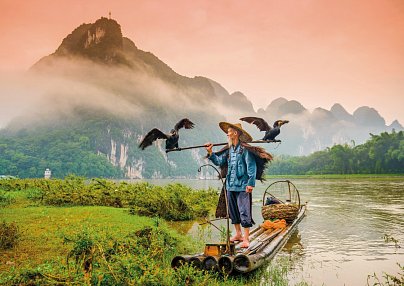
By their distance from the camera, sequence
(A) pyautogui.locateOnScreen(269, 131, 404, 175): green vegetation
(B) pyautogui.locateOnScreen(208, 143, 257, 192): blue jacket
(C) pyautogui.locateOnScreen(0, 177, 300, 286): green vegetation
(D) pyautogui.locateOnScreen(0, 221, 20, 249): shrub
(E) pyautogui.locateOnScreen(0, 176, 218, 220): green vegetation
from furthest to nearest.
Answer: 1. (A) pyautogui.locateOnScreen(269, 131, 404, 175): green vegetation
2. (E) pyautogui.locateOnScreen(0, 176, 218, 220): green vegetation
3. (D) pyautogui.locateOnScreen(0, 221, 20, 249): shrub
4. (B) pyautogui.locateOnScreen(208, 143, 257, 192): blue jacket
5. (C) pyautogui.locateOnScreen(0, 177, 300, 286): green vegetation

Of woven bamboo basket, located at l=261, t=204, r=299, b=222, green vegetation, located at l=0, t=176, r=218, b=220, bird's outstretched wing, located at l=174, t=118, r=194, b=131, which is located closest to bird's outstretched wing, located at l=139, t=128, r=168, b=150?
bird's outstretched wing, located at l=174, t=118, r=194, b=131

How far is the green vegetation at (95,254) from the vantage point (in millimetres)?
4031

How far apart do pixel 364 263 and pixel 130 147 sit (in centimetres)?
15589

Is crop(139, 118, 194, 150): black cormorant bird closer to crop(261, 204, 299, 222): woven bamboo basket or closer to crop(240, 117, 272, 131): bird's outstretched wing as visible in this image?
crop(240, 117, 272, 131): bird's outstretched wing

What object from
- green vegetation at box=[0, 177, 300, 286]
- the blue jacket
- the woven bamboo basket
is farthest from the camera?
the woven bamboo basket

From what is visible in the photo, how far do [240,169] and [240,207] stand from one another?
25.8 inches

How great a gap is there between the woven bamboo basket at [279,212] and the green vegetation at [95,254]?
8.88 ft

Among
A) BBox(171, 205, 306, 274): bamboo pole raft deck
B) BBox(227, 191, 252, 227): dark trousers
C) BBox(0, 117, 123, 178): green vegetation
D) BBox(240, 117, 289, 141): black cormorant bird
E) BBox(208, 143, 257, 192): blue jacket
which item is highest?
BBox(0, 117, 123, 178): green vegetation

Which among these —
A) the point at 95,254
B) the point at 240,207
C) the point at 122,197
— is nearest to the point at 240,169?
the point at 240,207

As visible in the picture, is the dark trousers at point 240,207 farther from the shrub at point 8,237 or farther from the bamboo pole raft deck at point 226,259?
the shrub at point 8,237

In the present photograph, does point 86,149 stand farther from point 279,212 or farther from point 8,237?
point 8,237

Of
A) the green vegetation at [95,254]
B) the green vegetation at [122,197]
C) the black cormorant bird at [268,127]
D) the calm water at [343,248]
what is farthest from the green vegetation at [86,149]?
the black cormorant bird at [268,127]

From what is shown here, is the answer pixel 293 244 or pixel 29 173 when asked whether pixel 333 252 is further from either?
pixel 29 173

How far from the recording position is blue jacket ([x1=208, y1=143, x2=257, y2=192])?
6328 mm
